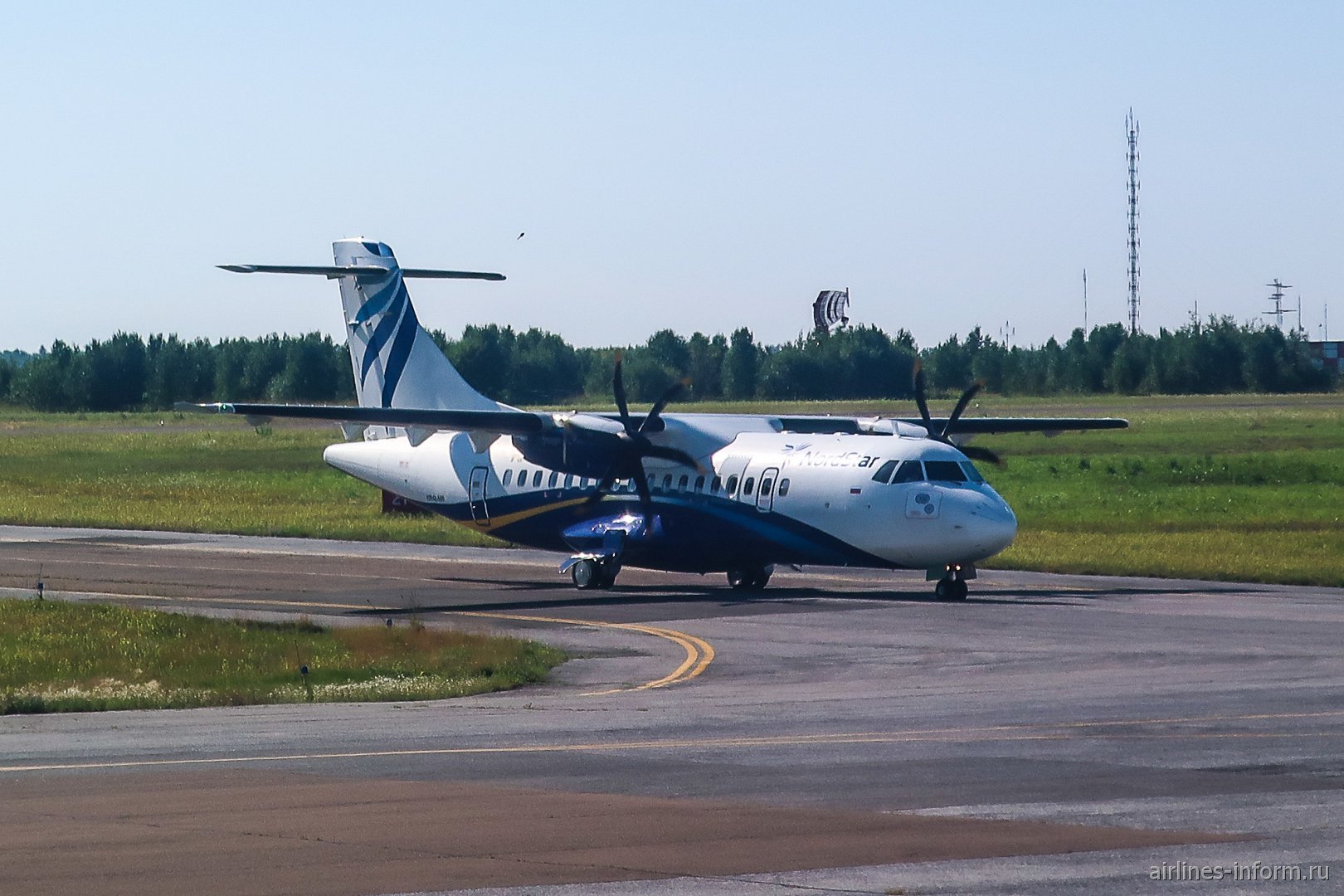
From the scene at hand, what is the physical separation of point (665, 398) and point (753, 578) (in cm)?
428

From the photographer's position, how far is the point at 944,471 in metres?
34.4

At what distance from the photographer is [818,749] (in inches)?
667

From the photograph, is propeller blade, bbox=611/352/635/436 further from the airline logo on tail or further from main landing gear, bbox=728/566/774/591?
the airline logo on tail

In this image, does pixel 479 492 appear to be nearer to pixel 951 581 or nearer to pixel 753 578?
pixel 753 578

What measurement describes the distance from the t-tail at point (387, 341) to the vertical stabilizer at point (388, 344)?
0.8 inches

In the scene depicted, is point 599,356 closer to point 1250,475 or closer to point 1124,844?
point 1250,475

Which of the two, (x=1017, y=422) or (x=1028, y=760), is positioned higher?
(x=1017, y=422)

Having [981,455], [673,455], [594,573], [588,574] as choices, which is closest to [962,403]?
[981,455]

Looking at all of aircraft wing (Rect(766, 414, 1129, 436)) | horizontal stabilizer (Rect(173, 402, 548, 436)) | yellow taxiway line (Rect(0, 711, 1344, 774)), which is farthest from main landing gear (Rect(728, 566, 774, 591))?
yellow taxiway line (Rect(0, 711, 1344, 774))

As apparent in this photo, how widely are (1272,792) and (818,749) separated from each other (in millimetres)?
4289

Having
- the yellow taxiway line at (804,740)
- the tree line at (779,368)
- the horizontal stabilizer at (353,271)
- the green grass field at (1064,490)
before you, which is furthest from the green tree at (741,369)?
the yellow taxiway line at (804,740)

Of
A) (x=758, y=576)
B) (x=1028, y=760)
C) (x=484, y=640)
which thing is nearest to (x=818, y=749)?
(x=1028, y=760)

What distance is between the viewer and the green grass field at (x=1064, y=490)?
45.3 metres

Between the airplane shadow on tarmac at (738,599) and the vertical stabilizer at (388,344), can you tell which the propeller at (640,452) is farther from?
the vertical stabilizer at (388,344)
